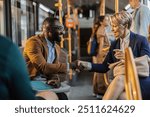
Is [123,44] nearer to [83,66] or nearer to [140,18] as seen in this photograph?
[83,66]

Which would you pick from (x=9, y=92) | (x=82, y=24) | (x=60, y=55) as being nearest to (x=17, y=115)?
(x=9, y=92)

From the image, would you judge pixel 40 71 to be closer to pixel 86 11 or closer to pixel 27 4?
pixel 27 4

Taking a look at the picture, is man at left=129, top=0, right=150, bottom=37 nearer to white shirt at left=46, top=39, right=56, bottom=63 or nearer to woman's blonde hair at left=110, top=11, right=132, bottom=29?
woman's blonde hair at left=110, top=11, right=132, bottom=29

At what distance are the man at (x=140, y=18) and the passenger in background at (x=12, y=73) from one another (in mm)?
1132

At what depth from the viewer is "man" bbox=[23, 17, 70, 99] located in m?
1.46

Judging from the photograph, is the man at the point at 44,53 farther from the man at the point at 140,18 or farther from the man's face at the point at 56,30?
the man at the point at 140,18

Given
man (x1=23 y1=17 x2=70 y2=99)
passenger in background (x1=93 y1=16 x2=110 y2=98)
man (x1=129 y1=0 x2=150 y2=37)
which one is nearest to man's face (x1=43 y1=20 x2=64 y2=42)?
man (x1=23 y1=17 x2=70 y2=99)

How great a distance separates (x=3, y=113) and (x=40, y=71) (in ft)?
1.73

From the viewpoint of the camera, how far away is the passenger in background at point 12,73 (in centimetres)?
68

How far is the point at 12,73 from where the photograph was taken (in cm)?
68

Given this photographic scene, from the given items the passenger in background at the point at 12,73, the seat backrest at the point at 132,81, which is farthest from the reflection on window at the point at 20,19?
the passenger in background at the point at 12,73

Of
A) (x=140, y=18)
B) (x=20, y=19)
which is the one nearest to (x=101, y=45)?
A: (x=20, y=19)

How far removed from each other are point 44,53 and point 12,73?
818 mm

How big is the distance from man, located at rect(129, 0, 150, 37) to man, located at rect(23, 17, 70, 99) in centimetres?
46
